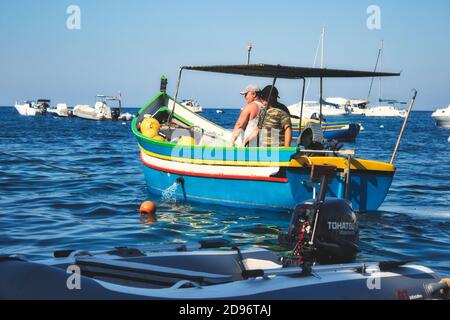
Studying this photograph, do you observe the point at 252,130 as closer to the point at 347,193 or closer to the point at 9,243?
the point at 347,193

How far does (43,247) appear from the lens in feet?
30.3

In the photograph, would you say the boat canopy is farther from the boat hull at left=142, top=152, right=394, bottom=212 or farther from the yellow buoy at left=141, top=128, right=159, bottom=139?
the yellow buoy at left=141, top=128, right=159, bottom=139

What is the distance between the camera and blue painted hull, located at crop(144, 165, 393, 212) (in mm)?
11047

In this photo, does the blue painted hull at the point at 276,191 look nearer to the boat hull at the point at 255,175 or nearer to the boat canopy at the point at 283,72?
the boat hull at the point at 255,175

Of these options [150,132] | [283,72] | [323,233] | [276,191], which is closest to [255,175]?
[276,191]

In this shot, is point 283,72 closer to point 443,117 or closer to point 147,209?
point 147,209

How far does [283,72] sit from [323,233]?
20.7 feet

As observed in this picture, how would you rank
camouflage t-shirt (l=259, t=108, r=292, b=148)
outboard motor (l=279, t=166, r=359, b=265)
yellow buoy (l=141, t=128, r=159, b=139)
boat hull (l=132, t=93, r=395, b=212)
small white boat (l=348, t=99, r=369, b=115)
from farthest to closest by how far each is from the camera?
small white boat (l=348, t=99, r=369, b=115)
yellow buoy (l=141, t=128, r=159, b=139)
camouflage t-shirt (l=259, t=108, r=292, b=148)
boat hull (l=132, t=93, r=395, b=212)
outboard motor (l=279, t=166, r=359, b=265)

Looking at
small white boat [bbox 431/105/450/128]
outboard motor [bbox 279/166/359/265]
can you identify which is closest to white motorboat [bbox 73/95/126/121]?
small white boat [bbox 431/105/450/128]

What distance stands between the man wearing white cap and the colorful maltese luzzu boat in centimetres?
38

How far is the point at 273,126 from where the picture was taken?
1156 cm

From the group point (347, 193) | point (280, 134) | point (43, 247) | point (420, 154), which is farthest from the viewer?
point (420, 154)
